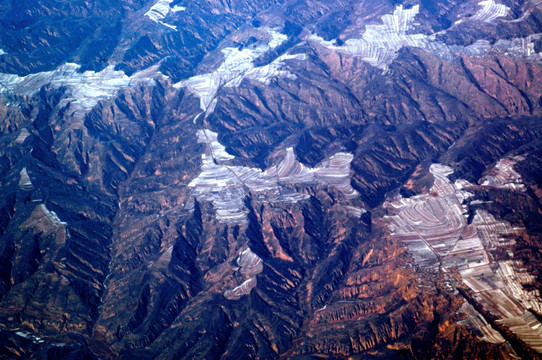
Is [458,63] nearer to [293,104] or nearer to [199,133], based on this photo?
[293,104]

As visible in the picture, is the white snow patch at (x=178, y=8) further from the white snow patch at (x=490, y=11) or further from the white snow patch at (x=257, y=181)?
the white snow patch at (x=490, y=11)

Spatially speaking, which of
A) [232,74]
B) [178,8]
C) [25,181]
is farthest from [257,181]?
[178,8]

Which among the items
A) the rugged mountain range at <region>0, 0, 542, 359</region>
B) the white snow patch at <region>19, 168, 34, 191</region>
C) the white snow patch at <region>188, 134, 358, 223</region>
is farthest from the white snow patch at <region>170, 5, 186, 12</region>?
the white snow patch at <region>19, 168, 34, 191</region>

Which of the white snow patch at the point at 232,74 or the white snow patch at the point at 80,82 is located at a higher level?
the white snow patch at the point at 80,82

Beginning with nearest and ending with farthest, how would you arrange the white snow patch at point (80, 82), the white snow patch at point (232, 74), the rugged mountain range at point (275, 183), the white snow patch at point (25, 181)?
the rugged mountain range at point (275, 183)
the white snow patch at point (25, 181)
the white snow patch at point (80, 82)
the white snow patch at point (232, 74)

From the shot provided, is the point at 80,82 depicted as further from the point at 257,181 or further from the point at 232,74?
the point at 257,181

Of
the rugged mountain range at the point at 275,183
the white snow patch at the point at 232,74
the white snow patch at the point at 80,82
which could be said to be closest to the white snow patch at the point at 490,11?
the rugged mountain range at the point at 275,183

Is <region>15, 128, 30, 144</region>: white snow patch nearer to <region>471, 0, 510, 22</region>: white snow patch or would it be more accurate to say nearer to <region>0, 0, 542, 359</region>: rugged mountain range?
<region>0, 0, 542, 359</region>: rugged mountain range

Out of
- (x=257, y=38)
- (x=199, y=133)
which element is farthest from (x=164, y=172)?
(x=257, y=38)
